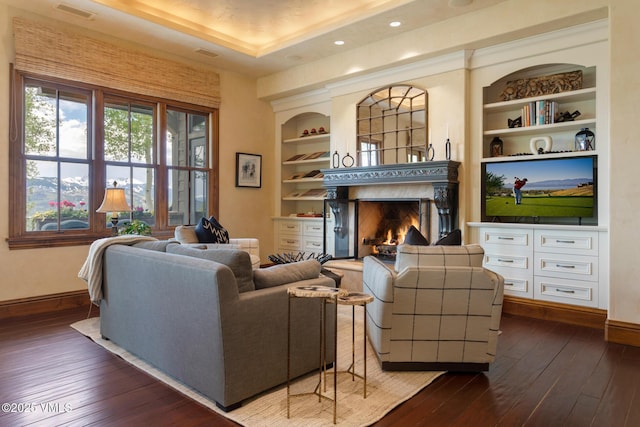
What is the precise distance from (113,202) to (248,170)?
8.28 feet

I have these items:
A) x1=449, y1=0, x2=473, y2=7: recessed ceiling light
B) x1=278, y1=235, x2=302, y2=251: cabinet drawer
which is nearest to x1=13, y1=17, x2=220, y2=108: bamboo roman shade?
x1=278, y1=235, x2=302, y2=251: cabinet drawer

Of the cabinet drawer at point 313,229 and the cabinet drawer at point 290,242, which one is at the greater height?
the cabinet drawer at point 313,229

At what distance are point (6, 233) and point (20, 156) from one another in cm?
79

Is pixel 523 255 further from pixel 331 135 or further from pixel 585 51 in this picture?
pixel 331 135

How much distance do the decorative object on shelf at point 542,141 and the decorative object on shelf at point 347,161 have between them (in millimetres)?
2173

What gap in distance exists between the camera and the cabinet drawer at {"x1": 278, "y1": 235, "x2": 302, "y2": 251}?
6429 mm

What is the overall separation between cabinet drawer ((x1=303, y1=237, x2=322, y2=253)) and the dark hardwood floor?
3.17m

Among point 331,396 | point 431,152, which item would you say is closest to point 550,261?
point 431,152

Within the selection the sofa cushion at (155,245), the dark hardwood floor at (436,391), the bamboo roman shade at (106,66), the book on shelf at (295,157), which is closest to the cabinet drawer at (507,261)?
the dark hardwood floor at (436,391)

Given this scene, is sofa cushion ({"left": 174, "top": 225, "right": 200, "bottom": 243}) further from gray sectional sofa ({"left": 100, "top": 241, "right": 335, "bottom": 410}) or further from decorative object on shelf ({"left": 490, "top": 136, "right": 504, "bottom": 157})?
decorative object on shelf ({"left": 490, "top": 136, "right": 504, "bottom": 157})

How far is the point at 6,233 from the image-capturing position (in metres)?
4.12

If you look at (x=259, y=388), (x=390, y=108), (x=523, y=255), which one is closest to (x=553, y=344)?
(x=523, y=255)

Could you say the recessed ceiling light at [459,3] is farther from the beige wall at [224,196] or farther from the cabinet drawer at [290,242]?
the cabinet drawer at [290,242]

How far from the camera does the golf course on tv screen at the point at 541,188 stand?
3916 mm
